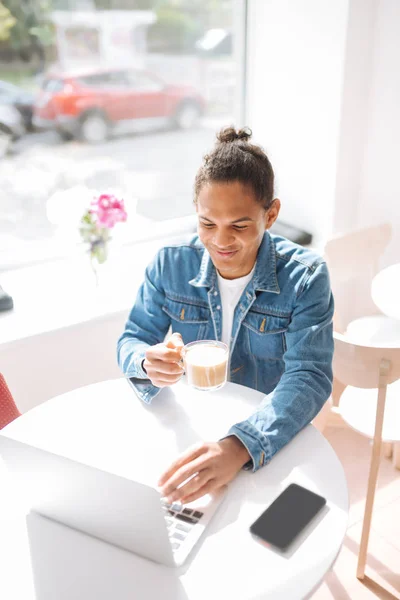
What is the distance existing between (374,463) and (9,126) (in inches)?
69.1

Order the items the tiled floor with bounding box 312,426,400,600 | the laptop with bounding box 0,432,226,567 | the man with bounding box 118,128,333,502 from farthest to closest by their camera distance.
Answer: the tiled floor with bounding box 312,426,400,600 → the man with bounding box 118,128,333,502 → the laptop with bounding box 0,432,226,567

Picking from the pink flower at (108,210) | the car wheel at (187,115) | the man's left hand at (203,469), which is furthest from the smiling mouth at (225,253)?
the car wheel at (187,115)

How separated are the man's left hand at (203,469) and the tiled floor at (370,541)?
829 millimetres

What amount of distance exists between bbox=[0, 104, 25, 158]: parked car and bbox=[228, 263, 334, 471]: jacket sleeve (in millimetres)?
1427

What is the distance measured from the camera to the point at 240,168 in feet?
4.36

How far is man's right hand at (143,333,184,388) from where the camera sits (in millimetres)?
1266

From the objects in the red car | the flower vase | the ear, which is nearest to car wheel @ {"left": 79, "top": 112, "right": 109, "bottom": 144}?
the red car

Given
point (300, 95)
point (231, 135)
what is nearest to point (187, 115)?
point (300, 95)

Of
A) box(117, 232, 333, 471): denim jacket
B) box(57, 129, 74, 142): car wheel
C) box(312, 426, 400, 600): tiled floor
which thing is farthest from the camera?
box(57, 129, 74, 142): car wheel

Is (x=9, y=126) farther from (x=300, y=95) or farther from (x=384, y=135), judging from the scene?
(x=384, y=135)

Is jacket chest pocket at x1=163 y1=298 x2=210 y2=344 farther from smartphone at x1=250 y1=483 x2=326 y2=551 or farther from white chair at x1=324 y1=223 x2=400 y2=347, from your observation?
white chair at x1=324 y1=223 x2=400 y2=347

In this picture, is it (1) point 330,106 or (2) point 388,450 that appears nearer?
(2) point 388,450

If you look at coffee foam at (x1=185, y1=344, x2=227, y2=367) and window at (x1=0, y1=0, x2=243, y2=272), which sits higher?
window at (x1=0, y1=0, x2=243, y2=272)

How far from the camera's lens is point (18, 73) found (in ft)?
7.29
